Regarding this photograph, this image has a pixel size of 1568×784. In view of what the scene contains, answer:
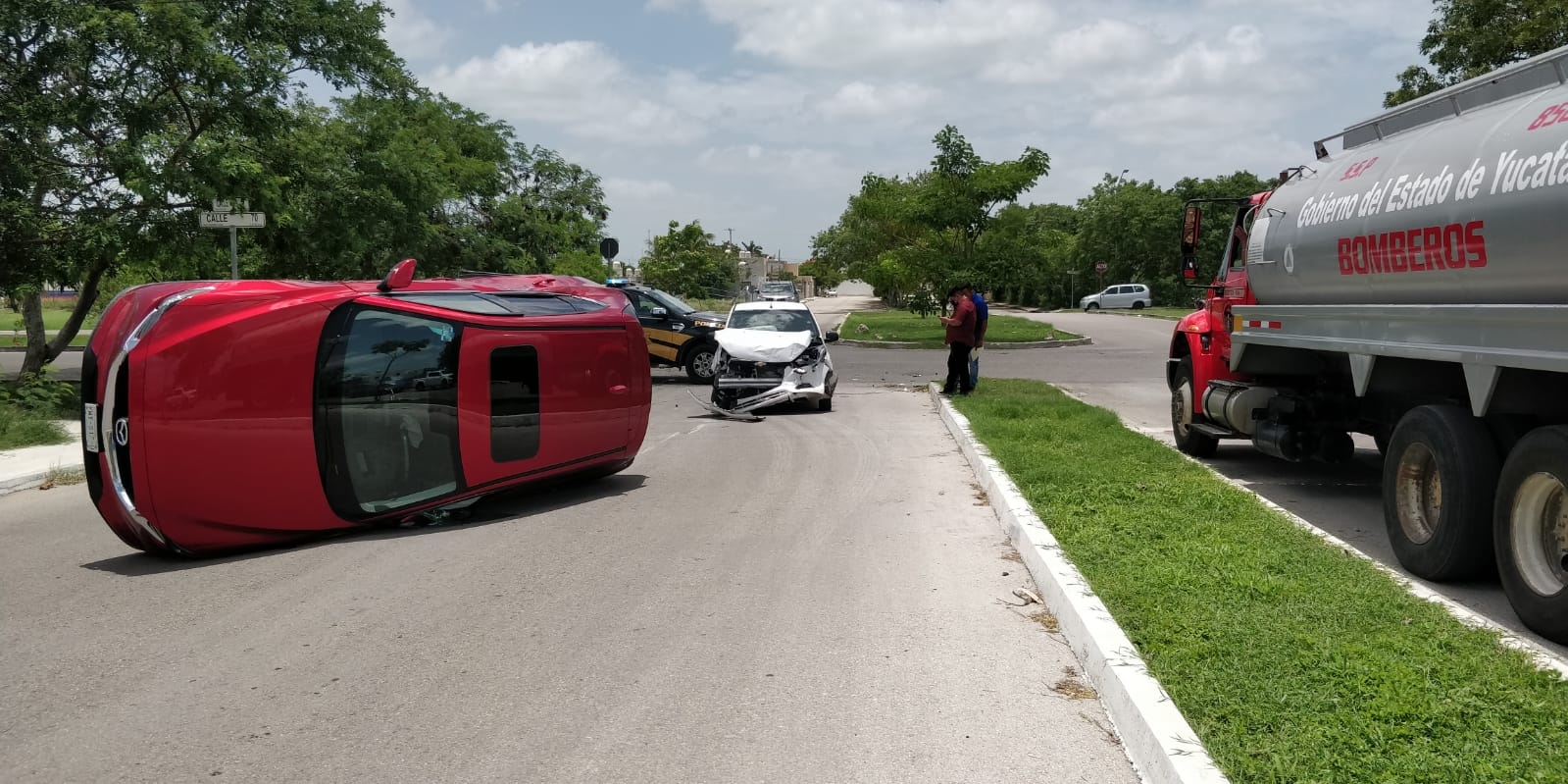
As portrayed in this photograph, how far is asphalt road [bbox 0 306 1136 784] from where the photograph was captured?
4340 millimetres

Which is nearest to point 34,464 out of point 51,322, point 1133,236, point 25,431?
point 25,431

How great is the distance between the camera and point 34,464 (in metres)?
11.9

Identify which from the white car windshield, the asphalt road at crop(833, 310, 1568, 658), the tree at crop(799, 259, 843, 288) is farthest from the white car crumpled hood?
the tree at crop(799, 259, 843, 288)

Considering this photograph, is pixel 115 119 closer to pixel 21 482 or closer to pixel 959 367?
pixel 21 482

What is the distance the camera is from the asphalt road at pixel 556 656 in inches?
171

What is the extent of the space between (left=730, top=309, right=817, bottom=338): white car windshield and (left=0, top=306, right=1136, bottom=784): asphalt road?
839 cm

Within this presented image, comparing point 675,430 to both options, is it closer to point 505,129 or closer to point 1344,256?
point 1344,256

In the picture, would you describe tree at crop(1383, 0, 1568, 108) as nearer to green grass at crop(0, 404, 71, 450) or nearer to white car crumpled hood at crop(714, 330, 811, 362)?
white car crumpled hood at crop(714, 330, 811, 362)

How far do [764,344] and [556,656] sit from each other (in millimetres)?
11340

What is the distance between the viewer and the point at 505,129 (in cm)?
3666

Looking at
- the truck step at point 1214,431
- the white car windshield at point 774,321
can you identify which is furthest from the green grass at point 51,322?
the truck step at point 1214,431

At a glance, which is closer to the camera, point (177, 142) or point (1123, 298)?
point (177, 142)

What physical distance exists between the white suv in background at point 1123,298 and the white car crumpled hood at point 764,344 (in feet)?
162

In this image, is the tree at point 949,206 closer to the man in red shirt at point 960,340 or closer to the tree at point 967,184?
the tree at point 967,184
